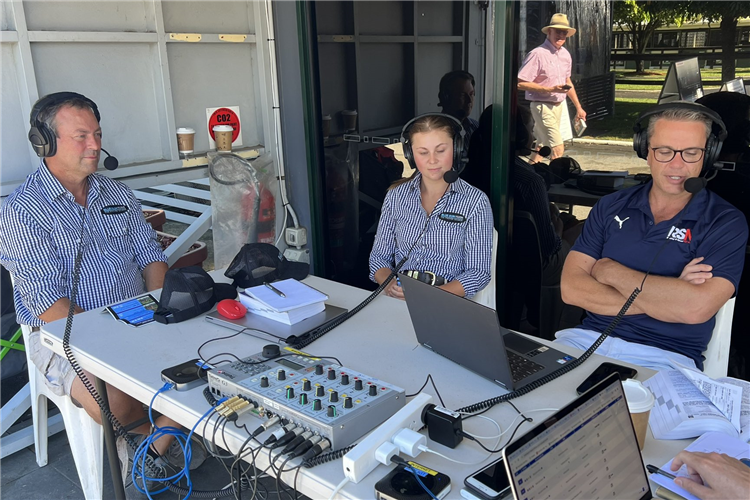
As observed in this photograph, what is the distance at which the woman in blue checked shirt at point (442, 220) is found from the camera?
2568 mm

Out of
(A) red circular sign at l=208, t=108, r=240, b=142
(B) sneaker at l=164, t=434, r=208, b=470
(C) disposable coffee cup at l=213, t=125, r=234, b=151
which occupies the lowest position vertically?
(B) sneaker at l=164, t=434, r=208, b=470

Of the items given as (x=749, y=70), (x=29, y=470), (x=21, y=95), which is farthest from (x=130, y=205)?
(x=749, y=70)

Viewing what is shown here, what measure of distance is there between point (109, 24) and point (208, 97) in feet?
2.04

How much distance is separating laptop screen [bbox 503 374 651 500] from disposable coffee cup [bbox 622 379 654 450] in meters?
0.12

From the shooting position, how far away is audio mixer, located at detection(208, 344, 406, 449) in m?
1.31

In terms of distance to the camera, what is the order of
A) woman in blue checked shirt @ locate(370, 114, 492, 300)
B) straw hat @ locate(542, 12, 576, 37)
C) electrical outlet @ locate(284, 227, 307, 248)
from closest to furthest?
woman in blue checked shirt @ locate(370, 114, 492, 300), straw hat @ locate(542, 12, 576, 37), electrical outlet @ locate(284, 227, 307, 248)

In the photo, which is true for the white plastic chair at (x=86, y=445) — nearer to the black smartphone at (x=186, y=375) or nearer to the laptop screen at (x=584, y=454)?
the black smartphone at (x=186, y=375)

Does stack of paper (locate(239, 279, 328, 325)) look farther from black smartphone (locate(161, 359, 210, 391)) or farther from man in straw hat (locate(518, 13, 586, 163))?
man in straw hat (locate(518, 13, 586, 163))

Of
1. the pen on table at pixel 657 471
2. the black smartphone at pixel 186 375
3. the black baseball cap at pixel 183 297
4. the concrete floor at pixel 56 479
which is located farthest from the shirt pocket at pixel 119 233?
the pen on table at pixel 657 471

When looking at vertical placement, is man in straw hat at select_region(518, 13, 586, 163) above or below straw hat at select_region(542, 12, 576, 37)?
below

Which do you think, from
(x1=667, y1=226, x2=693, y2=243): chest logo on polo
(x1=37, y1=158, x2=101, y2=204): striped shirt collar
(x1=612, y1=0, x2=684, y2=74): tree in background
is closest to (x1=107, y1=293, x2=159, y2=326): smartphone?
(x1=37, y1=158, x2=101, y2=204): striped shirt collar

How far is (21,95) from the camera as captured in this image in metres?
2.72

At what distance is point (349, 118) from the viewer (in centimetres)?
360

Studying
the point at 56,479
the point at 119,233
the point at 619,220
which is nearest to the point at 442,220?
the point at 619,220
